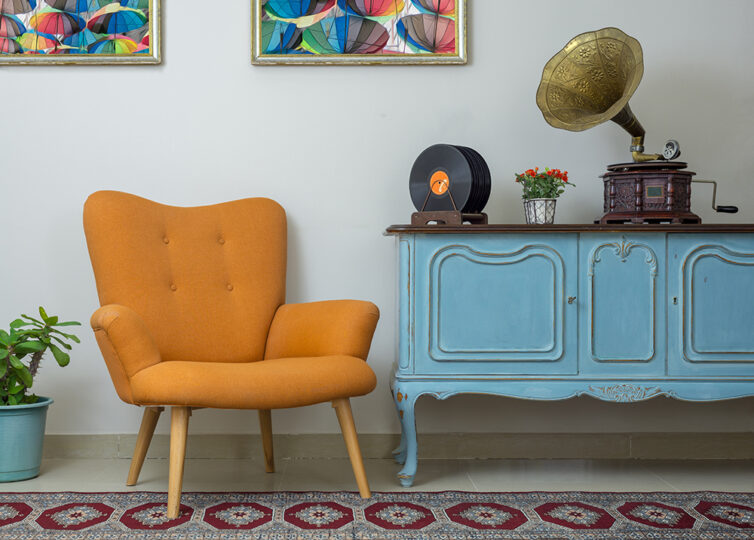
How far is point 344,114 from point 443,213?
26.4 inches

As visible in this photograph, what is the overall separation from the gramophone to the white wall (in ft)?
0.80

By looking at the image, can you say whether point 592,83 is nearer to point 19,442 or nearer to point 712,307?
point 712,307

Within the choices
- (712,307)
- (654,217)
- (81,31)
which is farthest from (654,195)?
(81,31)

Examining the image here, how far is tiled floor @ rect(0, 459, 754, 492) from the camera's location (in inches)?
90.4

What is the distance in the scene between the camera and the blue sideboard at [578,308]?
2279 mm

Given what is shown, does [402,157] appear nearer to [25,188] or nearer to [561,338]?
[561,338]

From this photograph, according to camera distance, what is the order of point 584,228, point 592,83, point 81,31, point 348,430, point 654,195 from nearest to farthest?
point 348,430, point 584,228, point 654,195, point 592,83, point 81,31

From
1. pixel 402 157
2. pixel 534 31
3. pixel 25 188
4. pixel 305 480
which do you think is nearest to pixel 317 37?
pixel 402 157

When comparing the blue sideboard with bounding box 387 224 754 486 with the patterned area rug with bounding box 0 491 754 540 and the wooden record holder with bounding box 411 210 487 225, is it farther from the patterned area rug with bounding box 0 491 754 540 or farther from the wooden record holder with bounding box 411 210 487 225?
the patterned area rug with bounding box 0 491 754 540

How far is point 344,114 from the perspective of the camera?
8.95 feet

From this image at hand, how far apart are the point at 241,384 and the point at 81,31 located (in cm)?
164

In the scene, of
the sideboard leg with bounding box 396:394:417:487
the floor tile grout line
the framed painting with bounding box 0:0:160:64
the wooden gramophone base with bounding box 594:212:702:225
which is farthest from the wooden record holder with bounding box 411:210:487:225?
the framed painting with bounding box 0:0:160:64

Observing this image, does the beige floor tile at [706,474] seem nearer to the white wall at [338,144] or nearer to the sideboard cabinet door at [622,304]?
the white wall at [338,144]

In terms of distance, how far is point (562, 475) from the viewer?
8.05 feet
